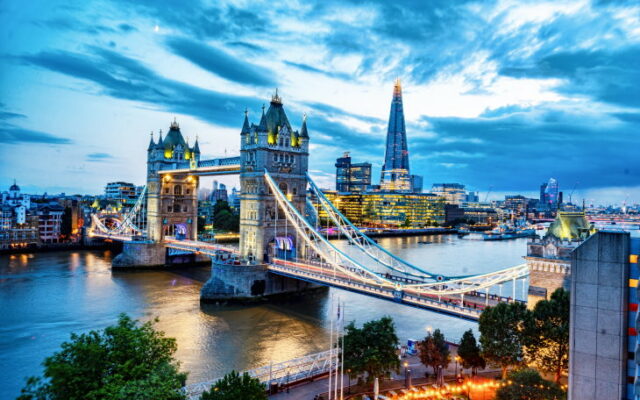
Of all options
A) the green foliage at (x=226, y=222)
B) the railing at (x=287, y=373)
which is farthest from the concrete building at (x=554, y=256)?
the green foliage at (x=226, y=222)

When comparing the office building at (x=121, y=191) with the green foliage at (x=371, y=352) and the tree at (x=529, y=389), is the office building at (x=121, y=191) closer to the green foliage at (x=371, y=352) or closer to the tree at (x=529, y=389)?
the green foliage at (x=371, y=352)

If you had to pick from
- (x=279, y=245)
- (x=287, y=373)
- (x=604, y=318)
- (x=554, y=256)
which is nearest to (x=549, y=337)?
(x=554, y=256)

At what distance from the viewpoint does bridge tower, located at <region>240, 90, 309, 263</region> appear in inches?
1839

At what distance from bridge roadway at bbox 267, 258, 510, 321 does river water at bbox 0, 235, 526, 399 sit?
3.45 meters

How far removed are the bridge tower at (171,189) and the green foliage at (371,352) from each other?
46.8m

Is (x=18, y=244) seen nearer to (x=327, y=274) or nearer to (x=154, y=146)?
(x=154, y=146)

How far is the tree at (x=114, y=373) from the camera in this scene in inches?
604

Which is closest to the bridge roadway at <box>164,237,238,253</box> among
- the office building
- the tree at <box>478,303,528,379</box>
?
the tree at <box>478,303,528,379</box>

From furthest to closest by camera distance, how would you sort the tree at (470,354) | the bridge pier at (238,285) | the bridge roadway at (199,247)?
the bridge roadway at (199,247)
the bridge pier at (238,285)
the tree at (470,354)

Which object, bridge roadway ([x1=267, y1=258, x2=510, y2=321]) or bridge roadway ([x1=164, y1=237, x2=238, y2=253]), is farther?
bridge roadway ([x1=164, y1=237, x2=238, y2=253])

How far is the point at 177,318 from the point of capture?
3825cm

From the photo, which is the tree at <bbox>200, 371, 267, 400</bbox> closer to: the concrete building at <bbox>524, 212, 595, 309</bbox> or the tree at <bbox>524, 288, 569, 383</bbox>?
the tree at <bbox>524, 288, 569, 383</bbox>

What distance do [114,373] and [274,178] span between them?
102ft

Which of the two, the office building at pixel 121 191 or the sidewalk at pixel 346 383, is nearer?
the sidewalk at pixel 346 383
